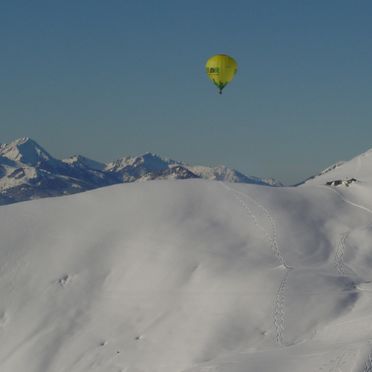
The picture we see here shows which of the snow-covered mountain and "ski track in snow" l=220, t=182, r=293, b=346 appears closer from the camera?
"ski track in snow" l=220, t=182, r=293, b=346

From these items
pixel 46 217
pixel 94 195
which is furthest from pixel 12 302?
pixel 94 195

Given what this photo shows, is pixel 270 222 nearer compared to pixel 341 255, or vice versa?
pixel 341 255

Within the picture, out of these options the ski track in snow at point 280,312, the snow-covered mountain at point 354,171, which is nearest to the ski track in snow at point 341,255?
the ski track in snow at point 280,312

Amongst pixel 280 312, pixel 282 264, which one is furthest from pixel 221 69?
pixel 280 312

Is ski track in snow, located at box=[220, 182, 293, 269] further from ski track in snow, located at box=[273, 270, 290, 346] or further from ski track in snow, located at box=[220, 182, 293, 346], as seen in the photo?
ski track in snow, located at box=[273, 270, 290, 346]

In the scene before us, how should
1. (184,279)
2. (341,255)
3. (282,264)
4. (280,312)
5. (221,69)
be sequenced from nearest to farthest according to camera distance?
(280,312)
(184,279)
(282,264)
(341,255)
(221,69)

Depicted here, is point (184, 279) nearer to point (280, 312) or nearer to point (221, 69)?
point (280, 312)

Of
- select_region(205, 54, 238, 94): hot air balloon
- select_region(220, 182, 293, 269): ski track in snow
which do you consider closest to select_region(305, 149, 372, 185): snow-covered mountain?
select_region(205, 54, 238, 94): hot air balloon

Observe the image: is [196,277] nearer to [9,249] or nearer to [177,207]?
[177,207]
